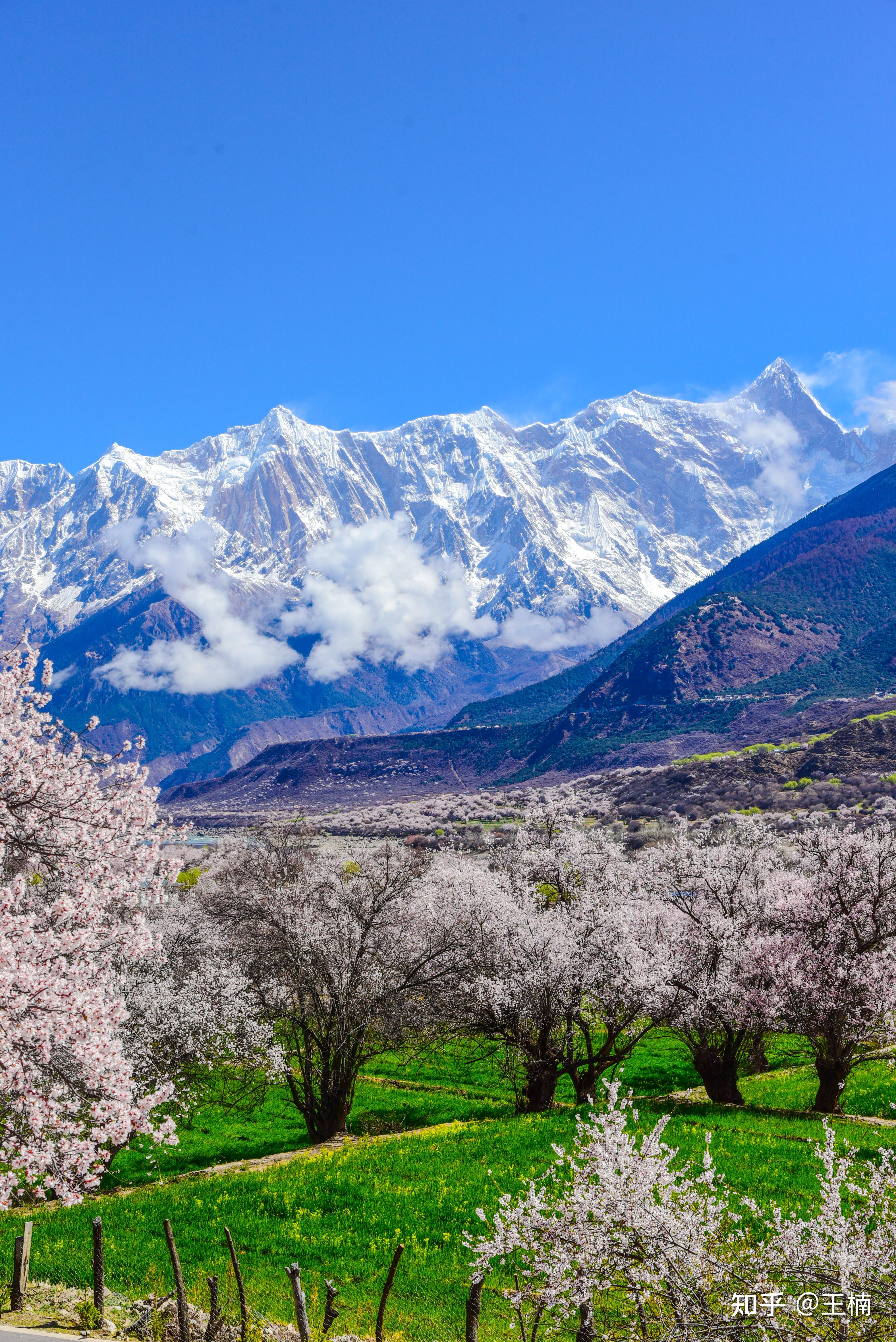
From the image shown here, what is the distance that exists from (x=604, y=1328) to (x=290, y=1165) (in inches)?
587

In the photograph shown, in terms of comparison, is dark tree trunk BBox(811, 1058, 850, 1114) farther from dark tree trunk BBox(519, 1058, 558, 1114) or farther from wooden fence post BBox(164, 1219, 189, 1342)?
wooden fence post BBox(164, 1219, 189, 1342)

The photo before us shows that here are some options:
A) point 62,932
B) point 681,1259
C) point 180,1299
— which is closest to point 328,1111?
point 180,1299

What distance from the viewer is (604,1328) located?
379 inches

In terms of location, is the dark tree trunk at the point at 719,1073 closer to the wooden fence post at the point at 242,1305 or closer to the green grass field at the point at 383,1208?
the green grass field at the point at 383,1208

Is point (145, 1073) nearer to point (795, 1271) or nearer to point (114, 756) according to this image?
point (114, 756)

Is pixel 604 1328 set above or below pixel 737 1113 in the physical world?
above

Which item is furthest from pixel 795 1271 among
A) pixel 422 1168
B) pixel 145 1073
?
pixel 145 1073

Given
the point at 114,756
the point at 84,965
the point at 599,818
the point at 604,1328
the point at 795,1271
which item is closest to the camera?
the point at 795,1271

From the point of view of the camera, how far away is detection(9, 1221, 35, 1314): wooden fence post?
42.0 feet

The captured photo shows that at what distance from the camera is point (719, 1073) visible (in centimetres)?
2583

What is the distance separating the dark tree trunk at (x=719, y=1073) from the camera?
25.6 m

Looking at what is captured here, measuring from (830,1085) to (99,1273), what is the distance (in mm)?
20939

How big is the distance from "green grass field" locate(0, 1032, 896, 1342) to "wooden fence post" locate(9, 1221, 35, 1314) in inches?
44.0

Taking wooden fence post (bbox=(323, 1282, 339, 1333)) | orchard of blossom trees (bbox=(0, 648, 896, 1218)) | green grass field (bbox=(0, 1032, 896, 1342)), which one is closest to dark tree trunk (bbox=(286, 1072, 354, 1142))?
orchard of blossom trees (bbox=(0, 648, 896, 1218))
